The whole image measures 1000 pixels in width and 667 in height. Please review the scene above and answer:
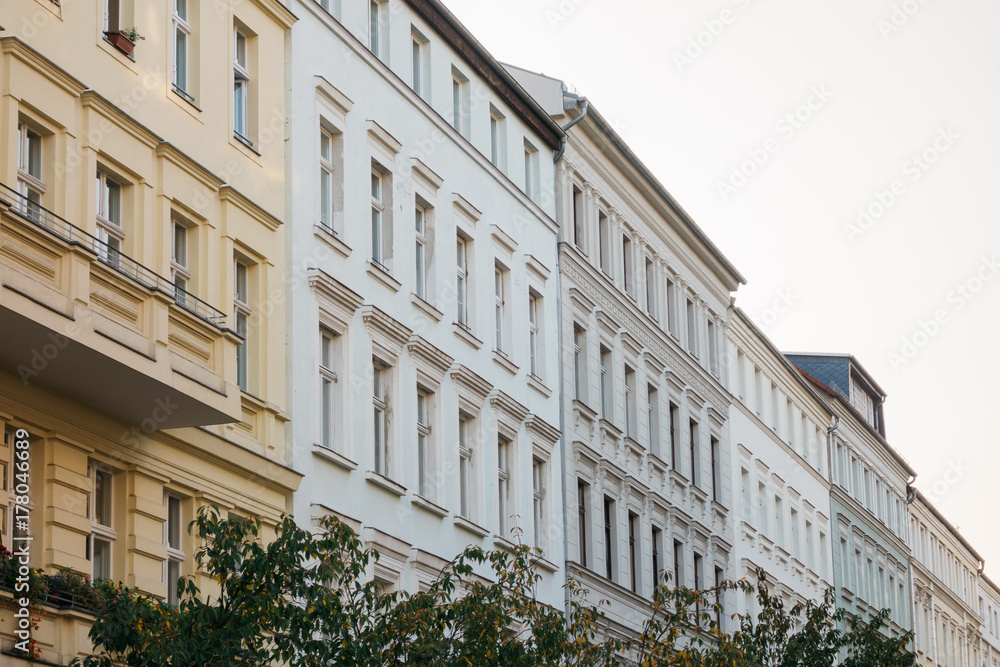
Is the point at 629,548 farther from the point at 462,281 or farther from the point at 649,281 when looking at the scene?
the point at 462,281

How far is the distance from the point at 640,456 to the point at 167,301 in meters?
21.9

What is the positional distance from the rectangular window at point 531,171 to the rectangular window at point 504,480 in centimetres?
584

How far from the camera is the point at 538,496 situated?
114 feet

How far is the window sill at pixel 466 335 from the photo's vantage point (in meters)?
31.1

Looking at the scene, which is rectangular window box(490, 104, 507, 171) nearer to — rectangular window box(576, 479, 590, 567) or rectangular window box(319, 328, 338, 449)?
rectangular window box(576, 479, 590, 567)

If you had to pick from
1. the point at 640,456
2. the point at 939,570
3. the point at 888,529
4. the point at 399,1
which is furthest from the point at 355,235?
the point at 939,570

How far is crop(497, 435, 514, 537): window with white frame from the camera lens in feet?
107

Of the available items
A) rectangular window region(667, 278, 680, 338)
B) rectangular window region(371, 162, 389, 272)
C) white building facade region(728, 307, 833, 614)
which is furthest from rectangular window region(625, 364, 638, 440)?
rectangular window region(371, 162, 389, 272)

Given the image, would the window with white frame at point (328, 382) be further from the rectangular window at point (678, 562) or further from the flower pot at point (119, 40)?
the rectangular window at point (678, 562)

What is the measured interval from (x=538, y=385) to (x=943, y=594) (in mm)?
47755

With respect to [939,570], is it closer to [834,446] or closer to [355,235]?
[834,446]

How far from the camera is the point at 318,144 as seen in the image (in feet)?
88.2

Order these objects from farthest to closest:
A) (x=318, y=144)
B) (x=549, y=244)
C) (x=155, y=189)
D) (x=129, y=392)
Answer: (x=549, y=244) < (x=318, y=144) < (x=155, y=189) < (x=129, y=392)

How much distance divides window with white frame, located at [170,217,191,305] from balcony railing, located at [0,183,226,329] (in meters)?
0.17
